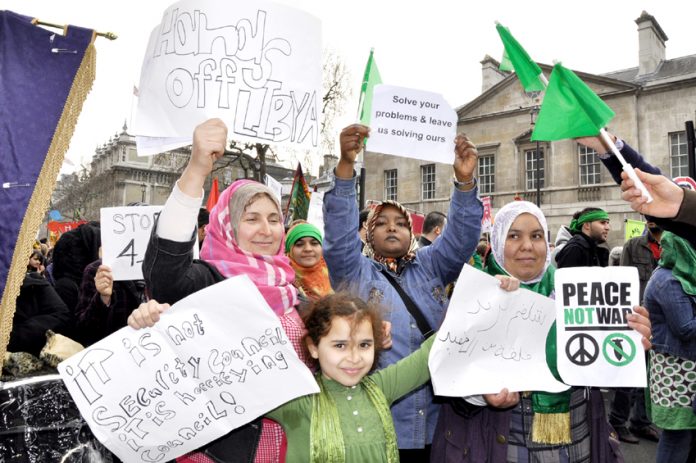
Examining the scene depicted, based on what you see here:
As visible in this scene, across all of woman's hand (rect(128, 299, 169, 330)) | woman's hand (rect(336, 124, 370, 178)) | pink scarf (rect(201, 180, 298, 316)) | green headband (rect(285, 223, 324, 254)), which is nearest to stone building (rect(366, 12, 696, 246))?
green headband (rect(285, 223, 324, 254))

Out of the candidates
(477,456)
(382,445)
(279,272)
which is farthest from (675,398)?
(279,272)

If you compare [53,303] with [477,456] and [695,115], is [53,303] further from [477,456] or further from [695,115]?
[695,115]

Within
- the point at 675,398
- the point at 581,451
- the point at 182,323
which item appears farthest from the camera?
the point at 675,398

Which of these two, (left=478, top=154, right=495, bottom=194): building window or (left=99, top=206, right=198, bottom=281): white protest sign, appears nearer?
(left=99, top=206, right=198, bottom=281): white protest sign

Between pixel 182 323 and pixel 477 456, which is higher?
pixel 182 323

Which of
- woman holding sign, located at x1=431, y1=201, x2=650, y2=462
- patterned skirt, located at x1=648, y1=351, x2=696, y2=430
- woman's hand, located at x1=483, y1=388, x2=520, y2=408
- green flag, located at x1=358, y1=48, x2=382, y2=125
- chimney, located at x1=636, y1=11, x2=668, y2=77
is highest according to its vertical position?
chimney, located at x1=636, y1=11, x2=668, y2=77

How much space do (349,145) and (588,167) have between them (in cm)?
2581

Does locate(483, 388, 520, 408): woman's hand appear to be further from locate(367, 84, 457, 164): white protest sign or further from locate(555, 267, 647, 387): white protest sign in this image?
locate(367, 84, 457, 164): white protest sign

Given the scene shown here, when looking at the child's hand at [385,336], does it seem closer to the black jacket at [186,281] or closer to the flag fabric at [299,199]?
the black jacket at [186,281]

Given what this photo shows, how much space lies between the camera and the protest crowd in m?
2.20

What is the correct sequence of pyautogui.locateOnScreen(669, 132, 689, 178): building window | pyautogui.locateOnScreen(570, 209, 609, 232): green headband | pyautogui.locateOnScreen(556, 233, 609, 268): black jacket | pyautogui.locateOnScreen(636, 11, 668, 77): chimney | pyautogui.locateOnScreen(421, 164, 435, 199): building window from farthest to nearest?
1. pyautogui.locateOnScreen(421, 164, 435, 199): building window
2. pyautogui.locateOnScreen(636, 11, 668, 77): chimney
3. pyautogui.locateOnScreen(669, 132, 689, 178): building window
4. pyautogui.locateOnScreen(570, 209, 609, 232): green headband
5. pyautogui.locateOnScreen(556, 233, 609, 268): black jacket

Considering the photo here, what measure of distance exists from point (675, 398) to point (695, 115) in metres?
23.3

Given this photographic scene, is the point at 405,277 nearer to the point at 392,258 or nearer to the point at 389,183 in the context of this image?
the point at 392,258

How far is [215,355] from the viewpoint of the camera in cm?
221
